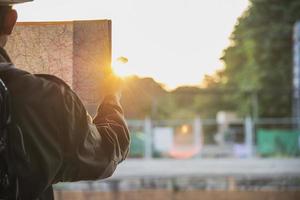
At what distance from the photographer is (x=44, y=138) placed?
0.88 m

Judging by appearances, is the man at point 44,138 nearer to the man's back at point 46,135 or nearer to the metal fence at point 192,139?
the man's back at point 46,135

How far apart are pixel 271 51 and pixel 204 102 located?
674 cm

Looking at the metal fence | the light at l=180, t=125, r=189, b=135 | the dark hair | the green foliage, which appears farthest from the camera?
the green foliage

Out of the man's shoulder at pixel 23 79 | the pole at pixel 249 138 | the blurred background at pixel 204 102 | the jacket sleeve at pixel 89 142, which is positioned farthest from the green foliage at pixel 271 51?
the man's shoulder at pixel 23 79

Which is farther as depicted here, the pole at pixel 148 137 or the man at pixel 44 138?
the pole at pixel 148 137

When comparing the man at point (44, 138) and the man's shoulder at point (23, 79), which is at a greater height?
the man's shoulder at point (23, 79)

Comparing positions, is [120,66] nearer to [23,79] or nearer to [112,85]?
[112,85]

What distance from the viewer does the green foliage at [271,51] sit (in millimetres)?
20047

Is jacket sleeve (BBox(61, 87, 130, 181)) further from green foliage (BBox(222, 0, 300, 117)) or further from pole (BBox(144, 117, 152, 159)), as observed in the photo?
green foliage (BBox(222, 0, 300, 117))

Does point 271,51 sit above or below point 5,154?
above

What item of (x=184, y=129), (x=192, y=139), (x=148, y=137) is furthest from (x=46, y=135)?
(x=184, y=129)

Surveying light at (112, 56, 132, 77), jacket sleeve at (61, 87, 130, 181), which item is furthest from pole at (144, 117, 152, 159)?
jacket sleeve at (61, 87, 130, 181)

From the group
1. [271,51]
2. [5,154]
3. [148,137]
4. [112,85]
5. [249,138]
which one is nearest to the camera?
[5,154]

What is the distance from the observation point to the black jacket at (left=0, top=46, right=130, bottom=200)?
2.86ft
